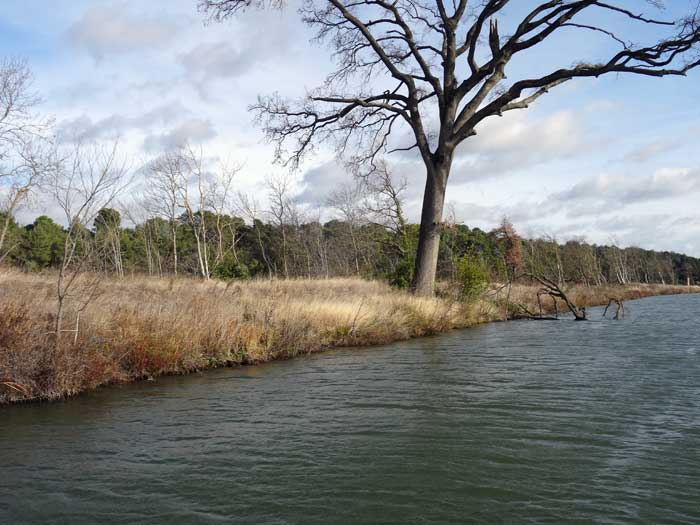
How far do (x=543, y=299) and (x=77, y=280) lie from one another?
71.4 ft

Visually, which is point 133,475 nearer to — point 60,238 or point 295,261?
point 295,261

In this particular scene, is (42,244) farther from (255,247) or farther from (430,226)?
(430,226)

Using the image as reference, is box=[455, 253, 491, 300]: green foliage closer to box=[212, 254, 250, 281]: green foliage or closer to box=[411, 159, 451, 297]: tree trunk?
box=[411, 159, 451, 297]: tree trunk

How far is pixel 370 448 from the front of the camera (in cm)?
558

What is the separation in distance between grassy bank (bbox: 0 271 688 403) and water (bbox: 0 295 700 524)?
1.54 feet

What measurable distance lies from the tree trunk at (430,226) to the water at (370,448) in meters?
8.92

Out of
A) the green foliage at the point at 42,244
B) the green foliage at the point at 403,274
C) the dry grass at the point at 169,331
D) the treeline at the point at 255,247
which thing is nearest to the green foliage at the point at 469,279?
the green foliage at the point at 403,274

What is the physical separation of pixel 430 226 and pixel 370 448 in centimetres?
1355

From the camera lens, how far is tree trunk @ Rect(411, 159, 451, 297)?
18.5 m

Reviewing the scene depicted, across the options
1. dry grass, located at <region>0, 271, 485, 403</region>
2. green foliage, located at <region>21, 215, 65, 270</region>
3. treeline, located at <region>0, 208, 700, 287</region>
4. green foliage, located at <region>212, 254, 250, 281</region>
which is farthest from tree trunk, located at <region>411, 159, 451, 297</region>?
green foliage, located at <region>21, 215, 65, 270</region>

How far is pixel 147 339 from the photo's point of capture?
389 inches

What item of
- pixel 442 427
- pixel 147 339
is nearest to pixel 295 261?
pixel 147 339

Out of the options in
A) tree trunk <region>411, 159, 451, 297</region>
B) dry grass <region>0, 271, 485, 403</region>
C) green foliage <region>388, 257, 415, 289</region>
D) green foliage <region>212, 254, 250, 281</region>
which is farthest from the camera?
green foliage <region>212, 254, 250, 281</region>

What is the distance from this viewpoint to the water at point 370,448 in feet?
13.8
